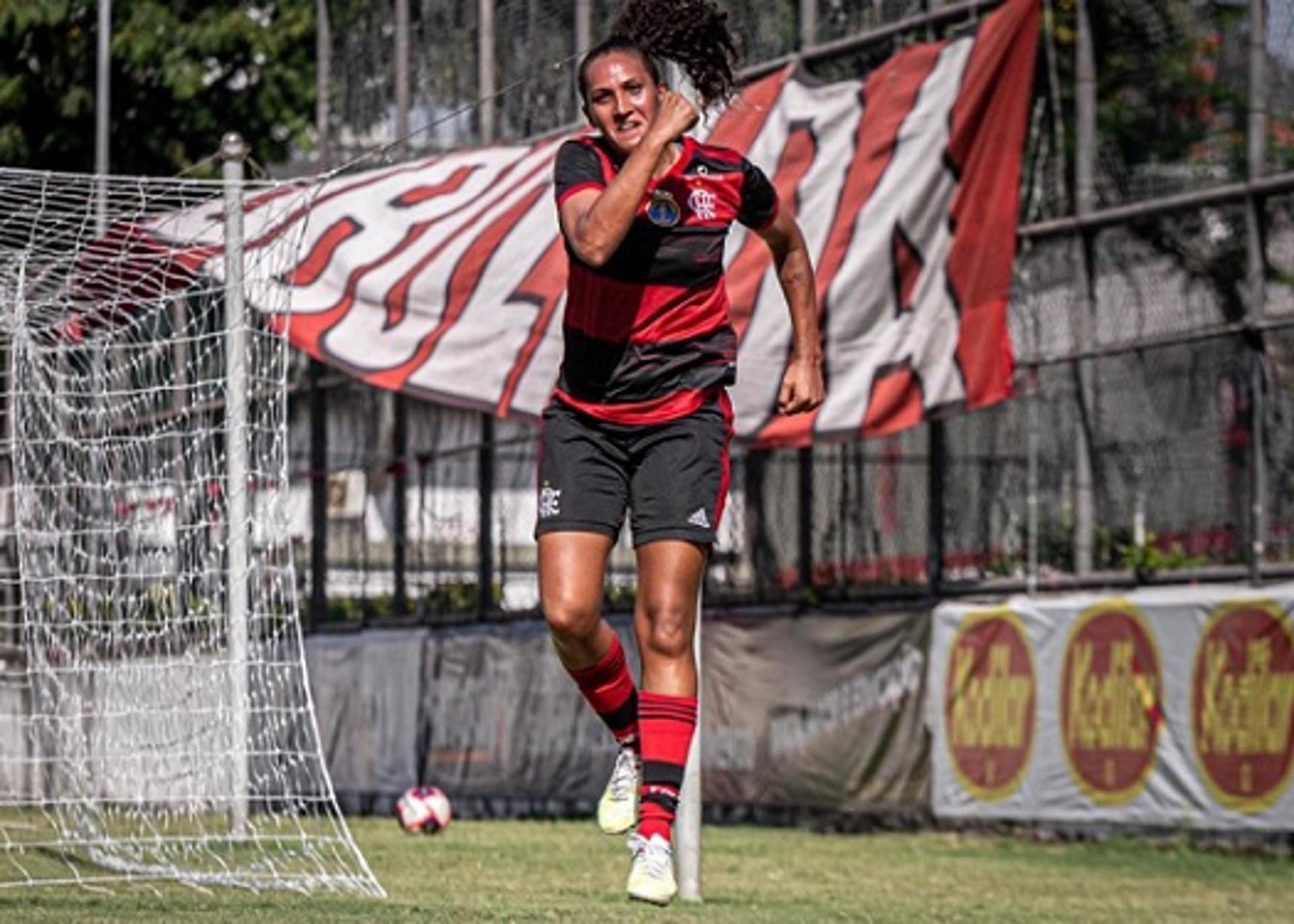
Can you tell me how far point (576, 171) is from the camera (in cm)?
812

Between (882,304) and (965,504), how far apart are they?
1.59 meters

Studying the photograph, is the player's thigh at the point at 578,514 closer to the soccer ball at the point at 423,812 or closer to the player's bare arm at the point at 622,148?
the player's bare arm at the point at 622,148

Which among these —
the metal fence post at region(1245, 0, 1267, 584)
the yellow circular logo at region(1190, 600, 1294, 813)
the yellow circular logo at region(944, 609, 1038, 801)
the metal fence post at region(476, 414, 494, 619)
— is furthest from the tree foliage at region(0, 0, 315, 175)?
the yellow circular logo at region(1190, 600, 1294, 813)

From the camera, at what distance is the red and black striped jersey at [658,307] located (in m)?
8.24

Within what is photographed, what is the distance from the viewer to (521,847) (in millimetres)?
15734

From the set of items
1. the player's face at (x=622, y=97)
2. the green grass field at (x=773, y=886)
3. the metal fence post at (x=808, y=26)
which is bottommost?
the green grass field at (x=773, y=886)

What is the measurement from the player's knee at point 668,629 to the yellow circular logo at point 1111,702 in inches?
289

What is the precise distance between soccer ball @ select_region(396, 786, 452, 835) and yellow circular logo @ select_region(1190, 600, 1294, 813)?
14.5ft

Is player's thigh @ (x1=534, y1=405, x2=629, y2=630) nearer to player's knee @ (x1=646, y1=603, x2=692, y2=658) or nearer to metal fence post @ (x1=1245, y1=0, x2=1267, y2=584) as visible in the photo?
player's knee @ (x1=646, y1=603, x2=692, y2=658)

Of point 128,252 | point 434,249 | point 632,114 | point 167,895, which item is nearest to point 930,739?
point 434,249

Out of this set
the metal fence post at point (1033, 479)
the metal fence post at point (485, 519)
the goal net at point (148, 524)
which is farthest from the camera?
the metal fence post at point (485, 519)

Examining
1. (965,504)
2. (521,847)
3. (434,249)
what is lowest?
(521,847)

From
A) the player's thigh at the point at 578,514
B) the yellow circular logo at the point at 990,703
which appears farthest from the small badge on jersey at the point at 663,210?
the yellow circular logo at the point at 990,703

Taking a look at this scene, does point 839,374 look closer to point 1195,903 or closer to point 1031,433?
point 1031,433
